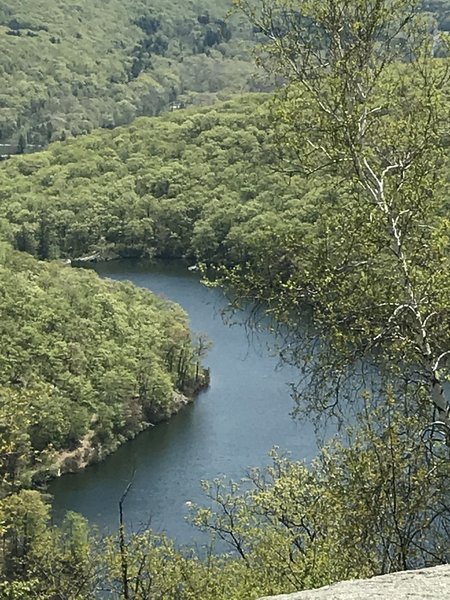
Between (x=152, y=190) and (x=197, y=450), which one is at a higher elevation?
(x=197, y=450)

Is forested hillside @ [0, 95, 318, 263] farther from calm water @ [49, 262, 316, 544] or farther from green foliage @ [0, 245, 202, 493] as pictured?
calm water @ [49, 262, 316, 544]

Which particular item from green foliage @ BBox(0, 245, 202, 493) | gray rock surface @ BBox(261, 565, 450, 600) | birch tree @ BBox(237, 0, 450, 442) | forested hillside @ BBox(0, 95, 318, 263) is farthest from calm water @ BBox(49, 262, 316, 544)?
forested hillside @ BBox(0, 95, 318, 263)

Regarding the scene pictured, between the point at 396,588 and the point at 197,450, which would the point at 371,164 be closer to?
the point at 396,588

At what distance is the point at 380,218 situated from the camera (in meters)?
7.85

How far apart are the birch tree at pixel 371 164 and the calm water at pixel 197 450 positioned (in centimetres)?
2802

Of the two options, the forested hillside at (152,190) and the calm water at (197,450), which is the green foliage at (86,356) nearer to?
the calm water at (197,450)

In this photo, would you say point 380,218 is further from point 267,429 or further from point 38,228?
point 38,228

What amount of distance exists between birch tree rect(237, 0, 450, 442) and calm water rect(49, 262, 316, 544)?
28.0 m

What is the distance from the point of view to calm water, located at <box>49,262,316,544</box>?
41688 millimetres

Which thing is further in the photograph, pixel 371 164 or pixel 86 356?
pixel 86 356

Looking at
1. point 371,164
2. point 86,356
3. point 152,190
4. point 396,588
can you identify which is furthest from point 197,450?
point 152,190

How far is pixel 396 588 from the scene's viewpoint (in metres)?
6.18

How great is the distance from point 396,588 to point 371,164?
3792 millimetres

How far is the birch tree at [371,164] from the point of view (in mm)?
7828
